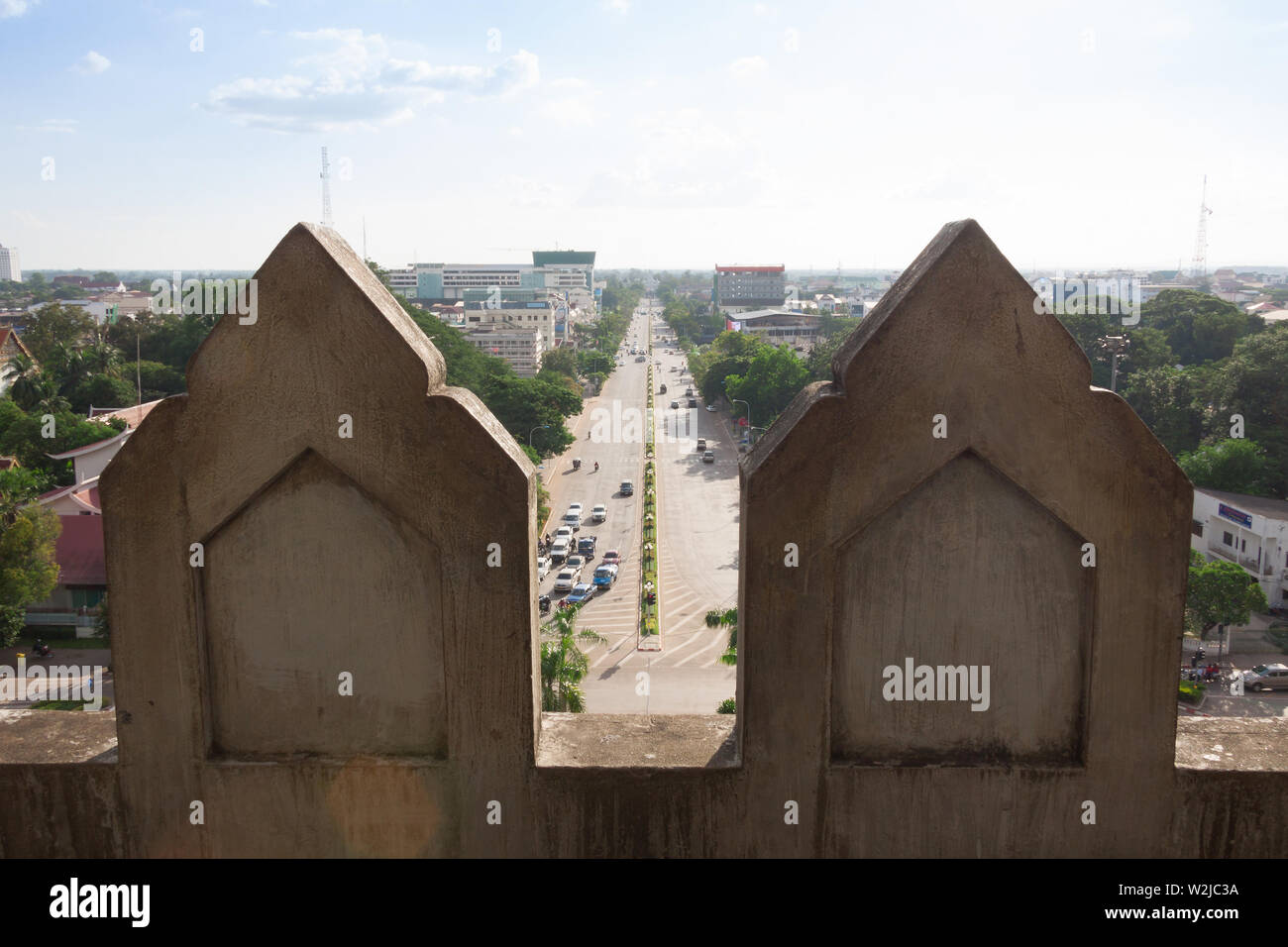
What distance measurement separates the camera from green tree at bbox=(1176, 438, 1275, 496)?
36.6 meters

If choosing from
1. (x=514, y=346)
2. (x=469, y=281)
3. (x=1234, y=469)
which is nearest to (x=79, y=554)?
(x=1234, y=469)

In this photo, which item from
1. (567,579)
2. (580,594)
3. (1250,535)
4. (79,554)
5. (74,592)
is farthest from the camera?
(567,579)

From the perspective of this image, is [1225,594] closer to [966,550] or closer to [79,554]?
[966,550]

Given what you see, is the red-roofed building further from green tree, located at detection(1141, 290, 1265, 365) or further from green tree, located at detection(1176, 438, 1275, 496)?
green tree, located at detection(1141, 290, 1265, 365)

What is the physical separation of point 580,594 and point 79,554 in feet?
53.2

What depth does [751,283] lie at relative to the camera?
18938 cm

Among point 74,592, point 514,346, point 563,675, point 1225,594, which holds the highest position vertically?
point 514,346

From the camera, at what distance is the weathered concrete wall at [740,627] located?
10.9ft

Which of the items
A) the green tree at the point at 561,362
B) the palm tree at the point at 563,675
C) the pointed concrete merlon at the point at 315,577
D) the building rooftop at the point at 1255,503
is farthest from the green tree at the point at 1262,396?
the green tree at the point at 561,362

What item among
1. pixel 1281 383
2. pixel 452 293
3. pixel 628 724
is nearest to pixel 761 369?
pixel 1281 383

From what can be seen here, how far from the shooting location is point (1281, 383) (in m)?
40.3

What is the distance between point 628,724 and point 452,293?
177 m

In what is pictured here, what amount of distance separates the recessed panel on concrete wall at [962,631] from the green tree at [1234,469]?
125 feet
